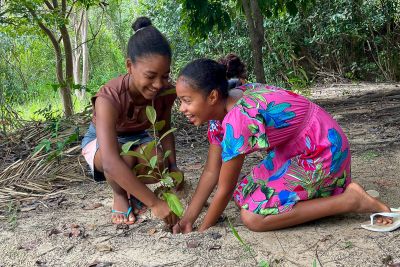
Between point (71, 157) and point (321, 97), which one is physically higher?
point (71, 157)

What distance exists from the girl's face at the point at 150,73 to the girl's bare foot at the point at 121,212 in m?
0.55

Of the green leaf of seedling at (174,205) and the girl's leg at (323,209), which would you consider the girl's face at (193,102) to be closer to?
the green leaf of seedling at (174,205)

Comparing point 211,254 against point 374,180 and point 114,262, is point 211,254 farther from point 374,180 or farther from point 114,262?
point 374,180

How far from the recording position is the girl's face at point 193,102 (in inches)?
79.0

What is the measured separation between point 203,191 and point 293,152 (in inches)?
18.0

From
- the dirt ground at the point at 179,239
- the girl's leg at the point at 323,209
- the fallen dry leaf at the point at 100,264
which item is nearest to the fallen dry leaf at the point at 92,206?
the dirt ground at the point at 179,239

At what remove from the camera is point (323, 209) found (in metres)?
2.11

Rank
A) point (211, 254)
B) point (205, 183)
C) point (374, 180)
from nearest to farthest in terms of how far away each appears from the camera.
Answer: point (211, 254)
point (205, 183)
point (374, 180)

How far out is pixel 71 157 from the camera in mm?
3574

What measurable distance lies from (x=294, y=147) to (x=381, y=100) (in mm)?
3762

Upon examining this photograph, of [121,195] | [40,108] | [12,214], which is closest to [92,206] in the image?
[121,195]

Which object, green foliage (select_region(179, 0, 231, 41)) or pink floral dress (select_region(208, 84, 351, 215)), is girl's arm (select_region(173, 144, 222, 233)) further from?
green foliage (select_region(179, 0, 231, 41))

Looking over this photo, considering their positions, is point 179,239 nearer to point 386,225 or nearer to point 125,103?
point 125,103

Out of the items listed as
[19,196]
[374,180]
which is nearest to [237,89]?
[374,180]
